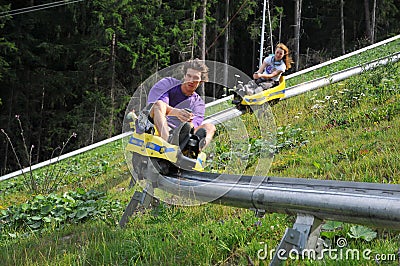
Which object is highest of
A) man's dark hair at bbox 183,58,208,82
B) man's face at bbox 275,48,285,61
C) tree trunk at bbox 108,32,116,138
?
man's face at bbox 275,48,285,61

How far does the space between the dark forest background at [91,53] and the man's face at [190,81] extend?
1507 centimetres

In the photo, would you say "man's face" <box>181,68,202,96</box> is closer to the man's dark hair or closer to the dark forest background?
the man's dark hair

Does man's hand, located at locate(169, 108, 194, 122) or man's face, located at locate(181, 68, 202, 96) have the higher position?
Answer: man's face, located at locate(181, 68, 202, 96)

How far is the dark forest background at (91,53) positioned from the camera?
69.1 ft

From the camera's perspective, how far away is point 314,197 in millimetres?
2449

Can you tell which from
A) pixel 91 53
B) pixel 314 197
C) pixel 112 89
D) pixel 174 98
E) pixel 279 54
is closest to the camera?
pixel 314 197

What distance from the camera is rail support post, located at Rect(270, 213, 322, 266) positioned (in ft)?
7.67

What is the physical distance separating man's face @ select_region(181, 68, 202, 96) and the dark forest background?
49.5 ft

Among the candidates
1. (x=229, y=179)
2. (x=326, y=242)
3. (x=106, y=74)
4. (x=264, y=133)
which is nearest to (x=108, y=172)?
(x=264, y=133)

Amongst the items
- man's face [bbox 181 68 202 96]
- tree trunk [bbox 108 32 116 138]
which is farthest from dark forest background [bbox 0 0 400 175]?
man's face [bbox 181 68 202 96]

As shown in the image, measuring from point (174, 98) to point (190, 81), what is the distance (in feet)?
0.86

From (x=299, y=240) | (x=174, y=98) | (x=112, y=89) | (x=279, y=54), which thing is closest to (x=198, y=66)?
(x=174, y=98)

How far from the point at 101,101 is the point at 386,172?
59.7 ft

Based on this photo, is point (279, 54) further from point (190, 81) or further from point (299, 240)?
point (299, 240)
